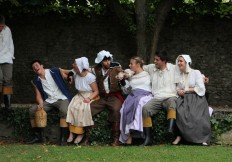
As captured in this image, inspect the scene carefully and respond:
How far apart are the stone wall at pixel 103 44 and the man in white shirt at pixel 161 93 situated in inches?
187

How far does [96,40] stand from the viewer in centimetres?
1692

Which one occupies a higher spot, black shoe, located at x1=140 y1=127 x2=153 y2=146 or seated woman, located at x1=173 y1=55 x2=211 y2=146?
seated woman, located at x1=173 y1=55 x2=211 y2=146

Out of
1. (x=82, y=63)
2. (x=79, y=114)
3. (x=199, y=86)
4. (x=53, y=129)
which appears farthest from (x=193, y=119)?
(x=53, y=129)

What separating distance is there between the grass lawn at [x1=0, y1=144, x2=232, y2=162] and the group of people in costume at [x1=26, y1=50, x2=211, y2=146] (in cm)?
42

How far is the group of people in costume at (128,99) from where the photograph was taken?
37.7ft

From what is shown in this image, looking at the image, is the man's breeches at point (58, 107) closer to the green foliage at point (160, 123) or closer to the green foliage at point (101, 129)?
the green foliage at point (101, 129)

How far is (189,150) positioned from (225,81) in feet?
21.8

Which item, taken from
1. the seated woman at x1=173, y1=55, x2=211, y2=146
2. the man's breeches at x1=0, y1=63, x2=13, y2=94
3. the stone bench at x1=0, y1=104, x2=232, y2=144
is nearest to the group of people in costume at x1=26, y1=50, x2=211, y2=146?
the seated woman at x1=173, y1=55, x2=211, y2=146

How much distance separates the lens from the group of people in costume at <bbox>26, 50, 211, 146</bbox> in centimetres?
1148

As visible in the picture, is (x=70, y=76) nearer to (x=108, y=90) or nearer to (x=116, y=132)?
(x=108, y=90)

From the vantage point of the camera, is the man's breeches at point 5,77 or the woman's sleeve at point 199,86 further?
the man's breeches at point 5,77

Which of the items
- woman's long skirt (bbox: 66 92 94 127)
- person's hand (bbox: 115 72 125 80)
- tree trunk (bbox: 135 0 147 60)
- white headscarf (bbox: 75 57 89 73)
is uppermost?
tree trunk (bbox: 135 0 147 60)

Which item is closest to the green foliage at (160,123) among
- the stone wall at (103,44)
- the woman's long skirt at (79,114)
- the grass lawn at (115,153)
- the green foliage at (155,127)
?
the green foliage at (155,127)

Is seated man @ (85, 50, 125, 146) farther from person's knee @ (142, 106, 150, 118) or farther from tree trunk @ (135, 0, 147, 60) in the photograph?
tree trunk @ (135, 0, 147, 60)
